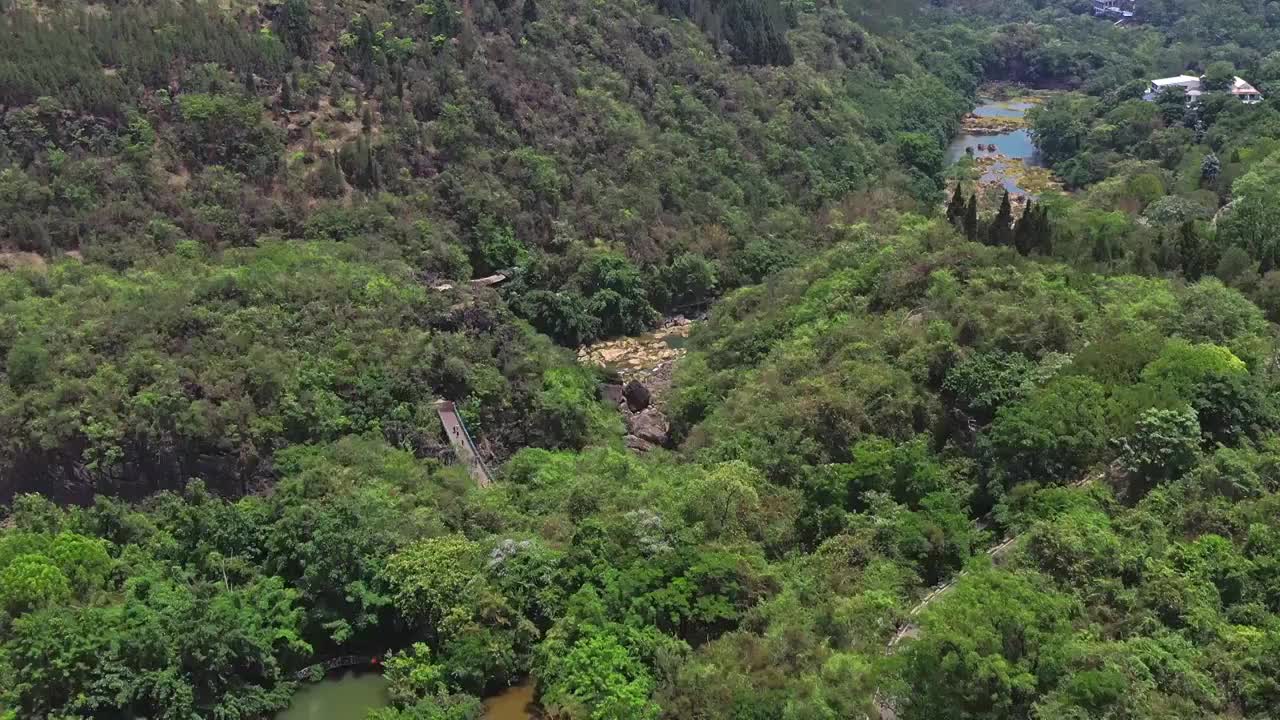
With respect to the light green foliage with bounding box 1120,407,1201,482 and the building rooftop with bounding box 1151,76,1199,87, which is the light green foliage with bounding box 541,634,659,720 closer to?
the light green foliage with bounding box 1120,407,1201,482

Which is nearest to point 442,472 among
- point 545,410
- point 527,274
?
point 545,410

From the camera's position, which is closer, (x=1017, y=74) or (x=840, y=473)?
(x=840, y=473)

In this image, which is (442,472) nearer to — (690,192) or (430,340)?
(430,340)

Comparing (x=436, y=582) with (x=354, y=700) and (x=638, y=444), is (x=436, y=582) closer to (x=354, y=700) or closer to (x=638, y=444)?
(x=354, y=700)

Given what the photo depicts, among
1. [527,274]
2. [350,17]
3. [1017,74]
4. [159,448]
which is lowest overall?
[1017,74]

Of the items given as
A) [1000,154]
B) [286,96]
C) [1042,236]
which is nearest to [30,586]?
[286,96]

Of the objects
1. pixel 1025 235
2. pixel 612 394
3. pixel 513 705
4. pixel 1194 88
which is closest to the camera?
pixel 513 705

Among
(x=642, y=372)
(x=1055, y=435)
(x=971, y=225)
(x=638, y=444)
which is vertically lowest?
(x=642, y=372)
